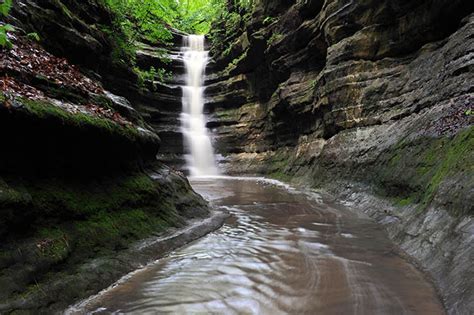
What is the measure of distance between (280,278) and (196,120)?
20.9 meters

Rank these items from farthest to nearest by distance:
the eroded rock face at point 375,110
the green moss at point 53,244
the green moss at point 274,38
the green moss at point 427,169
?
the green moss at point 274,38
the eroded rock face at point 375,110
the green moss at point 427,169
the green moss at point 53,244

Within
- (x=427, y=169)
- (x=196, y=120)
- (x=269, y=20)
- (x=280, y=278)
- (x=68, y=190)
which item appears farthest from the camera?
(x=196, y=120)

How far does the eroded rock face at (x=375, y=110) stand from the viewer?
178 inches

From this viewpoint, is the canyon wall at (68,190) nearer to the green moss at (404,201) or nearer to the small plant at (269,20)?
the green moss at (404,201)

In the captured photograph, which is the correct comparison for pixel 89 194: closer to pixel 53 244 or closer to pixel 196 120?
pixel 53 244

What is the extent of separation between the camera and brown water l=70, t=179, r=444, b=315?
10.1 ft

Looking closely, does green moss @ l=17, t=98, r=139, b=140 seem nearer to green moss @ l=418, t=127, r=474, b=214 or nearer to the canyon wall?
the canyon wall

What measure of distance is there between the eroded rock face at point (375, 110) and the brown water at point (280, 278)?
418 mm

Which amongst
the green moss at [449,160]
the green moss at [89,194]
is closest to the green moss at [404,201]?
the green moss at [449,160]

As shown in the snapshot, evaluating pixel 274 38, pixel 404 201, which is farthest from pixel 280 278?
pixel 274 38

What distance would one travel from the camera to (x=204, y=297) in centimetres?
329

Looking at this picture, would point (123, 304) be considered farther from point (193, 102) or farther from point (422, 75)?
point (193, 102)

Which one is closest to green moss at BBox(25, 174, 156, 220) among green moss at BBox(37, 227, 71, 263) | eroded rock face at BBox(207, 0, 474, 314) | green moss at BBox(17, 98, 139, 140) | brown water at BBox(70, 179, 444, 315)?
green moss at BBox(37, 227, 71, 263)

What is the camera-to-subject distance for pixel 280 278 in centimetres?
375
